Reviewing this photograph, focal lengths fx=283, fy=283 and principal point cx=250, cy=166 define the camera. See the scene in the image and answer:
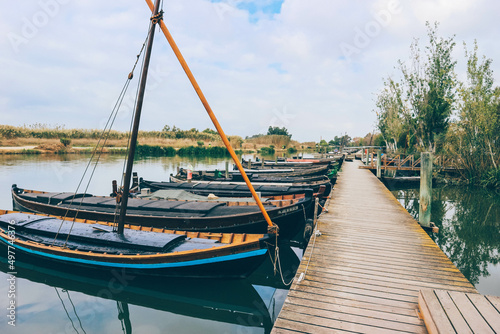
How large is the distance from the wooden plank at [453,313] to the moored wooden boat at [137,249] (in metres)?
3.56

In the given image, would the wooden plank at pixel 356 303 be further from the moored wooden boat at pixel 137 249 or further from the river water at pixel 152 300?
the river water at pixel 152 300

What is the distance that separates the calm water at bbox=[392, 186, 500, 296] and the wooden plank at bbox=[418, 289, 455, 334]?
5.75 m

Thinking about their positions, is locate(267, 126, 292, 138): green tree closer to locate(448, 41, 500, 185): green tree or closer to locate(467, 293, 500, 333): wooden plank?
locate(448, 41, 500, 185): green tree

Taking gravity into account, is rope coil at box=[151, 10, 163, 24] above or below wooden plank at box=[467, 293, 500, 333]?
above

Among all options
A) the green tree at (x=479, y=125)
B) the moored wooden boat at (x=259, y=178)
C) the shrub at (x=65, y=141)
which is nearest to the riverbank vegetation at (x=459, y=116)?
the green tree at (x=479, y=125)

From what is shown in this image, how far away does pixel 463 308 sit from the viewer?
159 inches

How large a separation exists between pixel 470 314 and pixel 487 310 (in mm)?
316

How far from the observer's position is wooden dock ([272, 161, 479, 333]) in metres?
4.37

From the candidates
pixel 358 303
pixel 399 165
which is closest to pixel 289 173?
Answer: pixel 399 165

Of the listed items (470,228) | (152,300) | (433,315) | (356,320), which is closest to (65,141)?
(152,300)

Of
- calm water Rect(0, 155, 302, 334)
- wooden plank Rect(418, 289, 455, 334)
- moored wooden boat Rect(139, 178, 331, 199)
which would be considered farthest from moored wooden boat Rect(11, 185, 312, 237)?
wooden plank Rect(418, 289, 455, 334)

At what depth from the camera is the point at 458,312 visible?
3938 mm

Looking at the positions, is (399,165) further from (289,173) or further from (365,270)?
(365,270)

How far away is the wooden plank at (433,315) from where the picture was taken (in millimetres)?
3633
